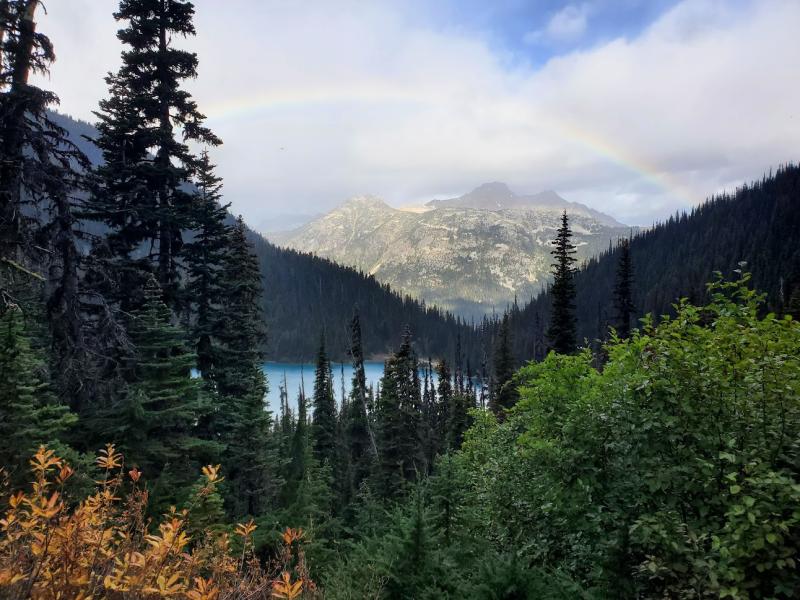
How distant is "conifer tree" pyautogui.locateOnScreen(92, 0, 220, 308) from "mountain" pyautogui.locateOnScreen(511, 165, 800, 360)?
4065 inches

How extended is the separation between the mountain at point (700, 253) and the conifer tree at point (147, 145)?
103 meters

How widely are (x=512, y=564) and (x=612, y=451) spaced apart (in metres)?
2.31

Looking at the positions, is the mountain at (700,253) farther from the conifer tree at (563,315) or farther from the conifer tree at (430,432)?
the conifer tree at (563,315)

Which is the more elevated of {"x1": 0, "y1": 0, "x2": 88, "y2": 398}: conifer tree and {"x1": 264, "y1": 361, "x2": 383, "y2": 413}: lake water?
{"x1": 0, "y1": 0, "x2": 88, "y2": 398}: conifer tree

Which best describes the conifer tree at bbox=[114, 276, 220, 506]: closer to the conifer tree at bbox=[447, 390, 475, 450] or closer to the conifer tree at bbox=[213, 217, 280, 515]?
the conifer tree at bbox=[213, 217, 280, 515]

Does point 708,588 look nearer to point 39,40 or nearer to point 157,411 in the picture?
point 157,411

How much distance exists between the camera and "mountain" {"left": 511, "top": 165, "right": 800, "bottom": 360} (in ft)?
391

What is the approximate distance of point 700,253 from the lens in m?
151

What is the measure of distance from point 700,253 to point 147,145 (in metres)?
181

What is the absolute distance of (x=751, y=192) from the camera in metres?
172

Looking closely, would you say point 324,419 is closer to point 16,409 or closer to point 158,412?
point 158,412

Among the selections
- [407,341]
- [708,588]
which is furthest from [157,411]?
[407,341]

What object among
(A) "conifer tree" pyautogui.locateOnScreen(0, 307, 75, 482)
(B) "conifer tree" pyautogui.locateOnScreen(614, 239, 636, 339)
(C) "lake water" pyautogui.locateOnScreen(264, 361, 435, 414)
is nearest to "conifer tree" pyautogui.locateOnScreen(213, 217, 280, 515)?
(A) "conifer tree" pyautogui.locateOnScreen(0, 307, 75, 482)

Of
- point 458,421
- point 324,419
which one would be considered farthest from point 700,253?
point 324,419
